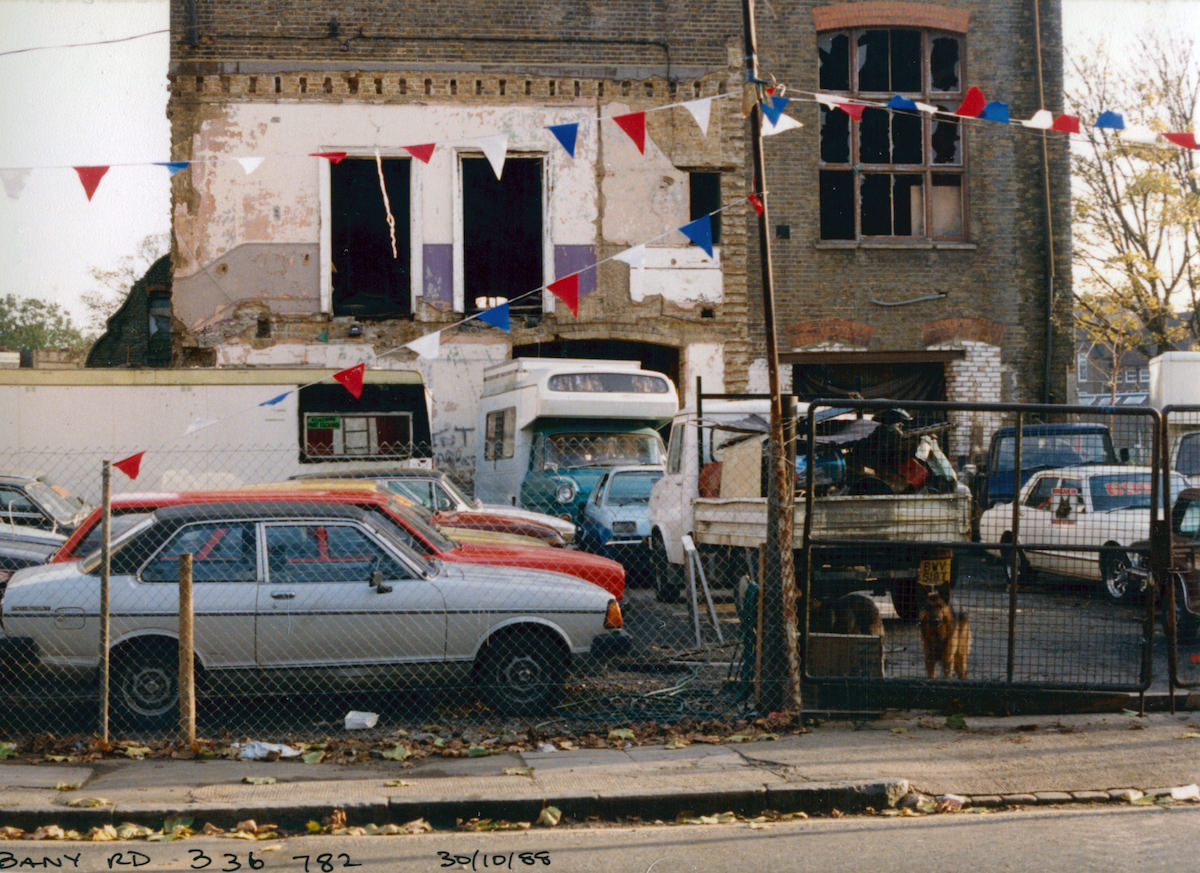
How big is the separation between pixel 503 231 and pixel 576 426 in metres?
7.03

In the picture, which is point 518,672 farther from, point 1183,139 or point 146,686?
point 1183,139

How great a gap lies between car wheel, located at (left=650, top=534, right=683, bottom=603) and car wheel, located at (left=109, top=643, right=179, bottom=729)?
Answer: 6278 millimetres

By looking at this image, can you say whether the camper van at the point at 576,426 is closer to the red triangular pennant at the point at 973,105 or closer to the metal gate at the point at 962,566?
the metal gate at the point at 962,566

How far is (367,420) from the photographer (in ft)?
58.2

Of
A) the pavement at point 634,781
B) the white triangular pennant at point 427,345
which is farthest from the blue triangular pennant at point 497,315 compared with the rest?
the pavement at point 634,781

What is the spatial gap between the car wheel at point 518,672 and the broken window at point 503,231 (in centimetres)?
1338

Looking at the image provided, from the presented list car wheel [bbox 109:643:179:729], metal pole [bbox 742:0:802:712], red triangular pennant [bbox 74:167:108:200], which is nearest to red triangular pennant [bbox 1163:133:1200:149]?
metal pole [bbox 742:0:802:712]

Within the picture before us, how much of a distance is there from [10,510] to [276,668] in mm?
6498

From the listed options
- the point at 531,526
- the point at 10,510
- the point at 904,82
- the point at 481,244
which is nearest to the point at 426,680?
the point at 531,526

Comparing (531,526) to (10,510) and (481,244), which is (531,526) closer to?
(10,510)

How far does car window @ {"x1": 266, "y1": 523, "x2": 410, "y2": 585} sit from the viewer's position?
800 cm

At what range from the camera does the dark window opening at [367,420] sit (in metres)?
17.5

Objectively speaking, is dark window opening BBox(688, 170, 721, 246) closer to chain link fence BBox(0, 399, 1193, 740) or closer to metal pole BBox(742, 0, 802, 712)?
chain link fence BBox(0, 399, 1193, 740)

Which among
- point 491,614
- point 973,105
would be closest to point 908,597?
point 491,614
